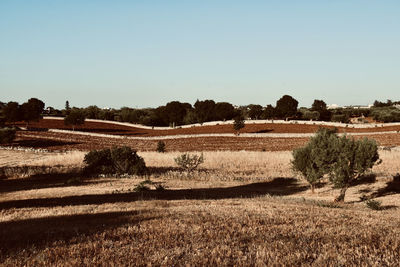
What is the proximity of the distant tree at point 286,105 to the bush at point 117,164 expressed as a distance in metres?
88.5

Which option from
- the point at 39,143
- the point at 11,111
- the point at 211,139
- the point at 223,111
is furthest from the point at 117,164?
the point at 223,111

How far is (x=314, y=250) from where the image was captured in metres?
7.24

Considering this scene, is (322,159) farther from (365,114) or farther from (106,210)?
(365,114)

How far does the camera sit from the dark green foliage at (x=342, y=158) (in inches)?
910

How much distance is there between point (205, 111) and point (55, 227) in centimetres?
11808

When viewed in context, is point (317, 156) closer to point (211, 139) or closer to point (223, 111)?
point (211, 139)

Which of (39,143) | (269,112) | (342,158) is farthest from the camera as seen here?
(269,112)

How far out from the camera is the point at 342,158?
78.2 feet

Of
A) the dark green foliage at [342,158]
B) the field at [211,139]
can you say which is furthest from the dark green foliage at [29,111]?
the dark green foliage at [342,158]

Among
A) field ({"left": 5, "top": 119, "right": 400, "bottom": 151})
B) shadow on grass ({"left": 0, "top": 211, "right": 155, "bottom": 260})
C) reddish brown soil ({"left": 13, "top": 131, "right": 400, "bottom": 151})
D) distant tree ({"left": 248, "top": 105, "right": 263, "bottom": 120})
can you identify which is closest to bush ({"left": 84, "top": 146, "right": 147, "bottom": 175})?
shadow on grass ({"left": 0, "top": 211, "right": 155, "bottom": 260})

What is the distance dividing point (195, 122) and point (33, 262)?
4763 inches

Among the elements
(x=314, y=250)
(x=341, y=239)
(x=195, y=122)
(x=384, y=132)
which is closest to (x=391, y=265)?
(x=314, y=250)

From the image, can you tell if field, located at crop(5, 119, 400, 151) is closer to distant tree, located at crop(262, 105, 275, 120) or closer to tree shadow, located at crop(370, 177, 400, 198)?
distant tree, located at crop(262, 105, 275, 120)

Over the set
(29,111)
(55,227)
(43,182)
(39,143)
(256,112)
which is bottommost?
(43,182)
